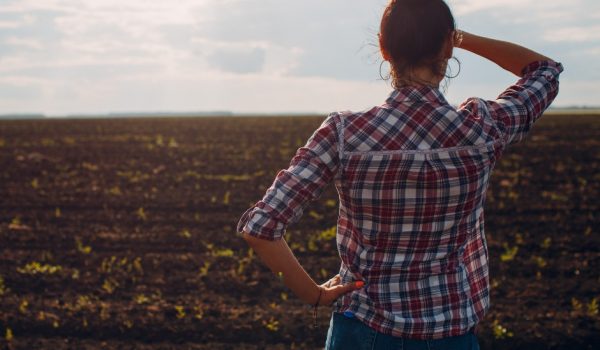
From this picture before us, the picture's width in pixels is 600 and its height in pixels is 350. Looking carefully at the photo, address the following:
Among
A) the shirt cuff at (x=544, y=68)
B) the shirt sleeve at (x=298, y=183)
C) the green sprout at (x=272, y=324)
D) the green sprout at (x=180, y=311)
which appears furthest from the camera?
the green sprout at (x=180, y=311)

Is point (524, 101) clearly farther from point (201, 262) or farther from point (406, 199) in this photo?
point (201, 262)

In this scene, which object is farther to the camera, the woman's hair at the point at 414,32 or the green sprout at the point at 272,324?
the green sprout at the point at 272,324

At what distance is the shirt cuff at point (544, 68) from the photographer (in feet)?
5.85

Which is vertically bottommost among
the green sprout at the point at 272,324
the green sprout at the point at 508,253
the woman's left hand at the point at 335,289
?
the green sprout at the point at 272,324

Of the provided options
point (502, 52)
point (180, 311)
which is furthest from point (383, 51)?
point (180, 311)

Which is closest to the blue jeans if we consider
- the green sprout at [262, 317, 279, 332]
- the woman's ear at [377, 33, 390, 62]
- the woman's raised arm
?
the woman's ear at [377, 33, 390, 62]

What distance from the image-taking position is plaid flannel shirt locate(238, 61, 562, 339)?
1.49m

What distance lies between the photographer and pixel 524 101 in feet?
5.51

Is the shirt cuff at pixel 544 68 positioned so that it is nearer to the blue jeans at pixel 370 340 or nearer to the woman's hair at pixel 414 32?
the woman's hair at pixel 414 32

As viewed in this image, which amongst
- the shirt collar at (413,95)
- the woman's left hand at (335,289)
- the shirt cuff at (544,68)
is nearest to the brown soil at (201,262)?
the woman's left hand at (335,289)

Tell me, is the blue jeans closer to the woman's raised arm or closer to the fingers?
the fingers

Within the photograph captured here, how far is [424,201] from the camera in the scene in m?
1.52

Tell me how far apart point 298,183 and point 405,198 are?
Result: 257 mm

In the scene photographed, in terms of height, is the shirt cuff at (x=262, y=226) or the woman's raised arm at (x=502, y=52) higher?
the woman's raised arm at (x=502, y=52)
